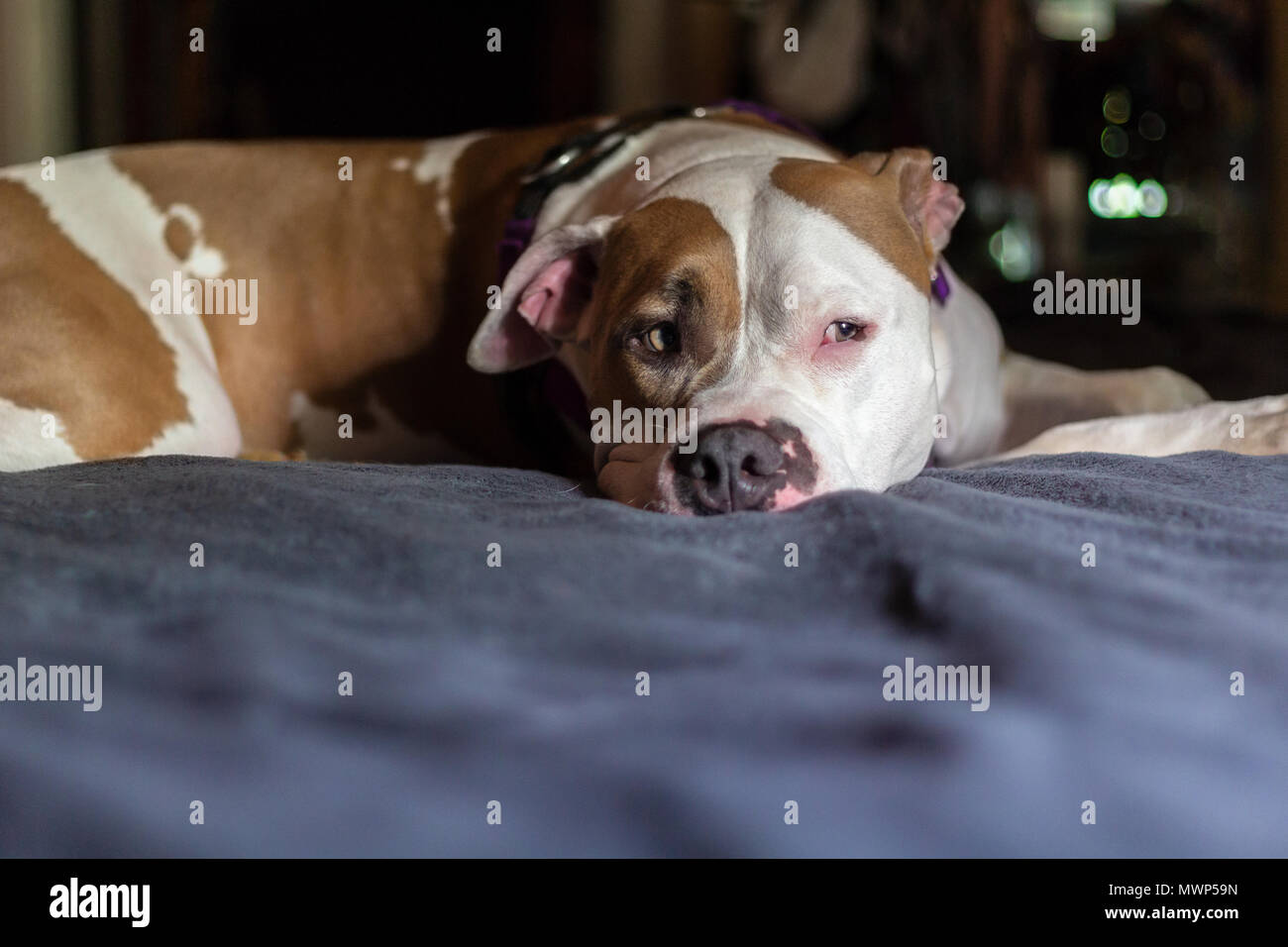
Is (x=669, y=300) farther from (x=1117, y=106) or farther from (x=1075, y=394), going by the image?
(x=1117, y=106)

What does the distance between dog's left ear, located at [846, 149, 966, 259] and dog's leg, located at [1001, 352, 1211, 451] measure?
1.39ft

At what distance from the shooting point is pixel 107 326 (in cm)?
189

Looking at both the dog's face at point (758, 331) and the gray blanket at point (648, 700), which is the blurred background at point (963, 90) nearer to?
the dog's face at point (758, 331)

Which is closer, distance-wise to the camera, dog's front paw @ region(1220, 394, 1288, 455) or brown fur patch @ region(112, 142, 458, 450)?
dog's front paw @ region(1220, 394, 1288, 455)

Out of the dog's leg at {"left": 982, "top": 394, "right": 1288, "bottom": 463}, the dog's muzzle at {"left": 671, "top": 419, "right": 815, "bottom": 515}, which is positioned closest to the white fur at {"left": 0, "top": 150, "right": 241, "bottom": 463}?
the dog's muzzle at {"left": 671, "top": 419, "right": 815, "bottom": 515}

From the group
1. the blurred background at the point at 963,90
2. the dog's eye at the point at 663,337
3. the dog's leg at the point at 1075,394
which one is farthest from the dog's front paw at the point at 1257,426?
the blurred background at the point at 963,90

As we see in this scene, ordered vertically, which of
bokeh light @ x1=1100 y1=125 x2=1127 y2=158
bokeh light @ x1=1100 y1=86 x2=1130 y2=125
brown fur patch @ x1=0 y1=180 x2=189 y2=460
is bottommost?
brown fur patch @ x1=0 y1=180 x2=189 y2=460

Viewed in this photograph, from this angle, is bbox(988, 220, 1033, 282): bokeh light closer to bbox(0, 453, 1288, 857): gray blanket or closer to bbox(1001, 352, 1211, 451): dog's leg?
bbox(1001, 352, 1211, 451): dog's leg

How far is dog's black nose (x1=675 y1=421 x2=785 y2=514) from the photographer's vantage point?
132cm

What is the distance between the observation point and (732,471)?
1.32 m

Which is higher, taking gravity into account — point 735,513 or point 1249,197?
point 1249,197
